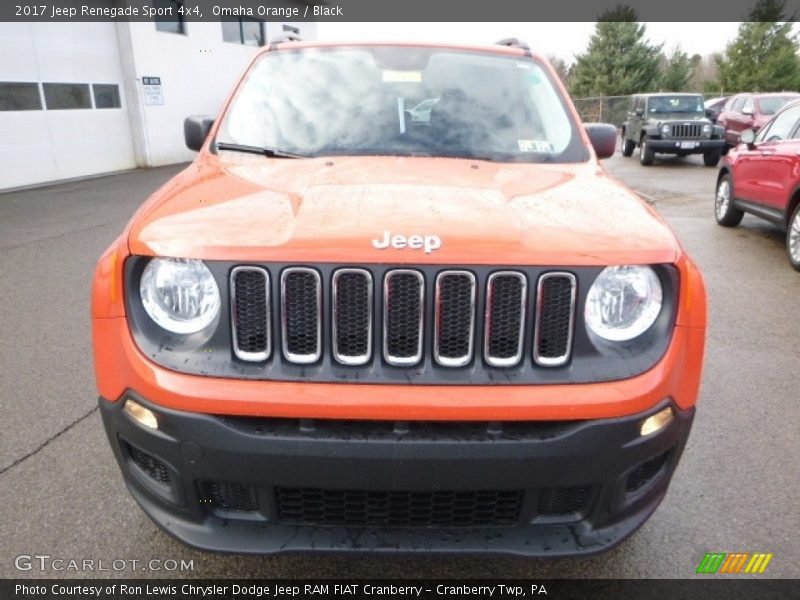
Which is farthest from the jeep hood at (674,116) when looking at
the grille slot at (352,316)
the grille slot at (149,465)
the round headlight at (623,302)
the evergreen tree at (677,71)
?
the evergreen tree at (677,71)

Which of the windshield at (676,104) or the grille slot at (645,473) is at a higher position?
the grille slot at (645,473)

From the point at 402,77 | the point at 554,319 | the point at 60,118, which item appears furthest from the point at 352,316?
the point at 60,118

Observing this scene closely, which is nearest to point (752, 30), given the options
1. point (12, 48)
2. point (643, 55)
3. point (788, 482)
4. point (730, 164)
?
point (643, 55)

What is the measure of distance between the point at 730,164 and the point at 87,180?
43.0ft

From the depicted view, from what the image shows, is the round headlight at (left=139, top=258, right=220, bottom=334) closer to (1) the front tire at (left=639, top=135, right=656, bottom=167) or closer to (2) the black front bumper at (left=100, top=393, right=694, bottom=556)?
(2) the black front bumper at (left=100, top=393, right=694, bottom=556)

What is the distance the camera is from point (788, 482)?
116 inches

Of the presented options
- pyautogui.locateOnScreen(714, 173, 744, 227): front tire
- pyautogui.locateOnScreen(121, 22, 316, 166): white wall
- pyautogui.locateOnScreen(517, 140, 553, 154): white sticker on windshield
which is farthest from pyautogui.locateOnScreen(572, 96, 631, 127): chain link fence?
pyautogui.locateOnScreen(517, 140, 553, 154): white sticker on windshield

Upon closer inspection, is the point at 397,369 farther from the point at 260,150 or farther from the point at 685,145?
the point at 685,145

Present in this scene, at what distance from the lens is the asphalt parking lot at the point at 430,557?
2.43 m

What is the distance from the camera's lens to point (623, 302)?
1872 mm

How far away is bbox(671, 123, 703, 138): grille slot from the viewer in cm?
1711

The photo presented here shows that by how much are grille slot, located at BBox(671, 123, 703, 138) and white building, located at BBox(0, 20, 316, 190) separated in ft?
45.3

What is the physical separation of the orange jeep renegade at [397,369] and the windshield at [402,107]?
0.81m

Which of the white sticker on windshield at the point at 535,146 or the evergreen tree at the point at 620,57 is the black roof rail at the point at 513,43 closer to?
the white sticker on windshield at the point at 535,146
